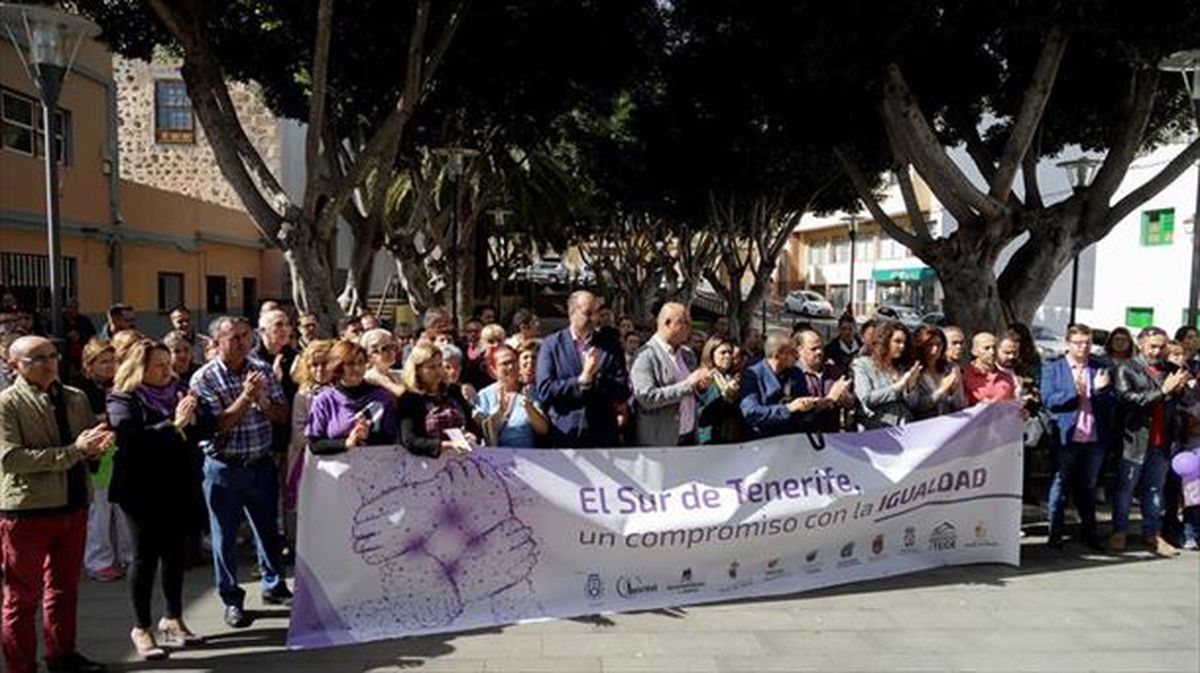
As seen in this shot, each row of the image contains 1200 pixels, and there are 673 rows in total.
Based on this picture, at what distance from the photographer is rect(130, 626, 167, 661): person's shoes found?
15.0 ft

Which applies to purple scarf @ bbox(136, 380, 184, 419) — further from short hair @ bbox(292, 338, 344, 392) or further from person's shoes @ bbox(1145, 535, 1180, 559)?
person's shoes @ bbox(1145, 535, 1180, 559)

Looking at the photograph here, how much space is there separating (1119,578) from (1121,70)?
27.1ft

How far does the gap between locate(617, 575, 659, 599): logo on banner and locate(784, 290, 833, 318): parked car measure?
44312mm

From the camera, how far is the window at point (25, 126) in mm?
15648

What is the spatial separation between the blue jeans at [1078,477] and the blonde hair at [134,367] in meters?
6.10

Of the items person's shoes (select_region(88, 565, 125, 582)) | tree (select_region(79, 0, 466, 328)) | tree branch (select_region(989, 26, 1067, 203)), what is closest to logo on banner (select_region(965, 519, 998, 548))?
person's shoes (select_region(88, 565, 125, 582))

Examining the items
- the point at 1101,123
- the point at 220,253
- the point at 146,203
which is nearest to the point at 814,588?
the point at 1101,123

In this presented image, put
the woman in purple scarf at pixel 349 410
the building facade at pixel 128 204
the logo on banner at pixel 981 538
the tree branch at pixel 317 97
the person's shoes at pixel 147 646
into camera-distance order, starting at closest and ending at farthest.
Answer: the person's shoes at pixel 147 646 → the woman in purple scarf at pixel 349 410 → the logo on banner at pixel 981 538 → the tree branch at pixel 317 97 → the building facade at pixel 128 204

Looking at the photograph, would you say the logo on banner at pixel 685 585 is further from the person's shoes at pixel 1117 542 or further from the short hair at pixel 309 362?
the person's shoes at pixel 1117 542

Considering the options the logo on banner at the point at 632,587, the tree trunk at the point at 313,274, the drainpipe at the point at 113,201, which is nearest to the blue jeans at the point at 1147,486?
the logo on banner at the point at 632,587

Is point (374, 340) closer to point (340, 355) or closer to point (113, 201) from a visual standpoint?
point (340, 355)

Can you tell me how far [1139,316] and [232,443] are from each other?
32301 millimetres

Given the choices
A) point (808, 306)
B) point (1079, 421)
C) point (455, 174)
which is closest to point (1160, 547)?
point (1079, 421)

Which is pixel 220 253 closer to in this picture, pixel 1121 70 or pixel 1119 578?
pixel 1121 70
